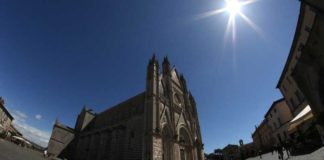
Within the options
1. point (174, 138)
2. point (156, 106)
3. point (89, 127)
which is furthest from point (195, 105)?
point (89, 127)

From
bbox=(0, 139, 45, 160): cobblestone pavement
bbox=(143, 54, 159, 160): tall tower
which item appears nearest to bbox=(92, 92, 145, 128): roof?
bbox=(143, 54, 159, 160): tall tower

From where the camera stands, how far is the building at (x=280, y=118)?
92.3 feet

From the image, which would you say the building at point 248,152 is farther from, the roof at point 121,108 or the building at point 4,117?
the building at point 4,117

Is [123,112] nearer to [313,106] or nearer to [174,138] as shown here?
[174,138]

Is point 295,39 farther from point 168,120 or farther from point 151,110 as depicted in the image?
point 151,110

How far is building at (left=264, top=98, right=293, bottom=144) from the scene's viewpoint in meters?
28.1

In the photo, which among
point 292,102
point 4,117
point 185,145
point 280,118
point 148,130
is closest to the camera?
point 148,130

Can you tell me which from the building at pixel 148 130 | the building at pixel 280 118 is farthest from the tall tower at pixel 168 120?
the building at pixel 280 118

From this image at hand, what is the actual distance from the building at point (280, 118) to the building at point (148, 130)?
49.4 ft

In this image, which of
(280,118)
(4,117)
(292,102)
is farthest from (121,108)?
(4,117)

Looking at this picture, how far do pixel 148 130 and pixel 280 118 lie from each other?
26.9 metres

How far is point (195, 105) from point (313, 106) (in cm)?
2693

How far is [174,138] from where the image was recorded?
20781 mm

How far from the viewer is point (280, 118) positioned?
3017 cm
